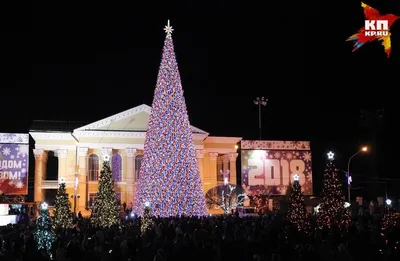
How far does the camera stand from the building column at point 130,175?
50.0 m

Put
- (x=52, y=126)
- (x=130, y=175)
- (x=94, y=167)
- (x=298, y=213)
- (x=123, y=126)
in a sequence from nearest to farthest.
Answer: (x=298, y=213) < (x=123, y=126) < (x=130, y=175) < (x=94, y=167) < (x=52, y=126)

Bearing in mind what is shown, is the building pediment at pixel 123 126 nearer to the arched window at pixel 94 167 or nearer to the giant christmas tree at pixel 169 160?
the arched window at pixel 94 167

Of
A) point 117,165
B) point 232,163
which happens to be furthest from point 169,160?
point 232,163

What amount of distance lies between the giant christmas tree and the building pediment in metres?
23.5

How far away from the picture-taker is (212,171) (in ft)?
175

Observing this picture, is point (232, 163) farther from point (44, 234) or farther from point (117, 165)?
point (44, 234)

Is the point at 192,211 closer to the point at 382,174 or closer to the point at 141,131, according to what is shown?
the point at 141,131

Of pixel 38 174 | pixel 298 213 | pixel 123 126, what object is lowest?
pixel 298 213

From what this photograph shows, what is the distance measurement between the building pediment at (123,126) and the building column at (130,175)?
155 cm

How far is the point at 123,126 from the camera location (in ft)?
165

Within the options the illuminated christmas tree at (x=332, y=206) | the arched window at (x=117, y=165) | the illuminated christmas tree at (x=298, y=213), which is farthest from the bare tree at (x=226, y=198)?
the illuminated christmas tree at (x=332, y=206)

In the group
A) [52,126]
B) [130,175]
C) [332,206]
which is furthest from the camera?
[52,126]

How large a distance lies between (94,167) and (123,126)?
15.4 ft

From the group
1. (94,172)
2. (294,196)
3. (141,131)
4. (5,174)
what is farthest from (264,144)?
(294,196)
